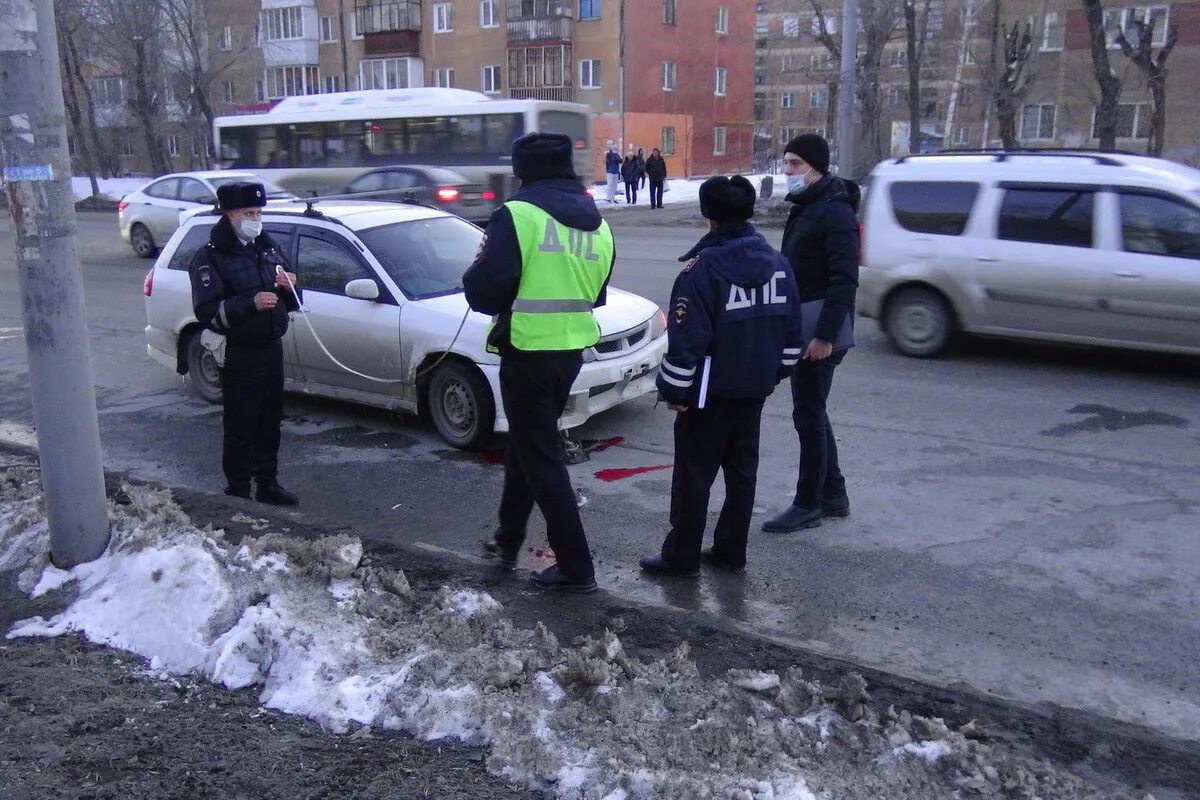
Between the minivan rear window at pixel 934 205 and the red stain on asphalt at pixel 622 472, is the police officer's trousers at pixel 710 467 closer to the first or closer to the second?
the red stain on asphalt at pixel 622 472

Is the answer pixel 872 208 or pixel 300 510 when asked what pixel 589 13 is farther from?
pixel 300 510

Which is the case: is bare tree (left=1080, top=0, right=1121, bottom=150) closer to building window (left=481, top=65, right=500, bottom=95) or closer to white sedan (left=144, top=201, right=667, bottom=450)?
white sedan (left=144, top=201, right=667, bottom=450)

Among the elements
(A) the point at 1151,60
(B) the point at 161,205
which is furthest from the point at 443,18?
(B) the point at 161,205

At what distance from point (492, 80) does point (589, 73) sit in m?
5.59

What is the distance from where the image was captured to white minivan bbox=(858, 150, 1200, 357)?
29.1 feet

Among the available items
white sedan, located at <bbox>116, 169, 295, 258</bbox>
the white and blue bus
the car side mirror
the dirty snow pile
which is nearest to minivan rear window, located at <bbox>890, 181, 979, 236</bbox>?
the car side mirror

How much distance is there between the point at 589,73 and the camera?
49.3 metres

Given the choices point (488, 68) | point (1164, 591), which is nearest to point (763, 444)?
point (1164, 591)

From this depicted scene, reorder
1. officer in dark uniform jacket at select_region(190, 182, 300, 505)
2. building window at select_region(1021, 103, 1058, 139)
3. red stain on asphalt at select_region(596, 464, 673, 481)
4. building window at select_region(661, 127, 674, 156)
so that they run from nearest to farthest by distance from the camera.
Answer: officer in dark uniform jacket at select_region(190, 182, 300, 505) < red stain on asphalt at select_region(596, 464, 673, 481) < building window at select_region(1021, 103, 1058, 139) < building window at select_region(661, 127, 674, 156)

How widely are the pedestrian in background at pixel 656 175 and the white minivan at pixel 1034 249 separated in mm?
23338

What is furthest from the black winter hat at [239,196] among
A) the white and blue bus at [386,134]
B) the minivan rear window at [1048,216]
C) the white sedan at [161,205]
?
the white and blue bus at [386,134]

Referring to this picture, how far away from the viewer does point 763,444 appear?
758 cm

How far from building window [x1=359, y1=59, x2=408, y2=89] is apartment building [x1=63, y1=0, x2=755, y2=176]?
63 millimetres

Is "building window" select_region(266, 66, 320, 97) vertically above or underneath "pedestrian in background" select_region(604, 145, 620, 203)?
above
